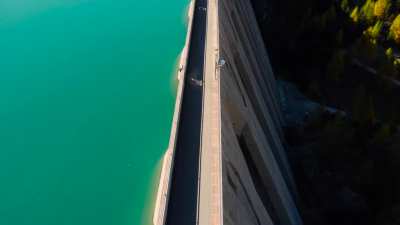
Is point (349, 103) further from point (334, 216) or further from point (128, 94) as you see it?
point (128, 94)

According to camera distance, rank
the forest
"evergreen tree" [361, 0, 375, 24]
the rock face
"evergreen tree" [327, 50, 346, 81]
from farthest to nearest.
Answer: "evergreen tree" [361, 0, 375, 24]
"evergreen tree" [327, 50, 346, 81]
the forest
the rock face

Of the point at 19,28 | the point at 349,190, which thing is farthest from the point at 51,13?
the point at 349,190

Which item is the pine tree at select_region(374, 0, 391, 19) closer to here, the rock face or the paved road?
the rock face

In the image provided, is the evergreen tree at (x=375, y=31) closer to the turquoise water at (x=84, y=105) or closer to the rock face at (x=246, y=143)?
the rock face at (x=246, y=143)

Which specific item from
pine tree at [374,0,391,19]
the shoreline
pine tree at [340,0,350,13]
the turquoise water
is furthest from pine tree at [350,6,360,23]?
the shoreline

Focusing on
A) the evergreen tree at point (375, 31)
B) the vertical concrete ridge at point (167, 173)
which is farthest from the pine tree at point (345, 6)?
the vertical concrete ridge at point (167, 173)

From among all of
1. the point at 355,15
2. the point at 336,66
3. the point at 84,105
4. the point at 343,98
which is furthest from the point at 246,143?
the point at 355,15
